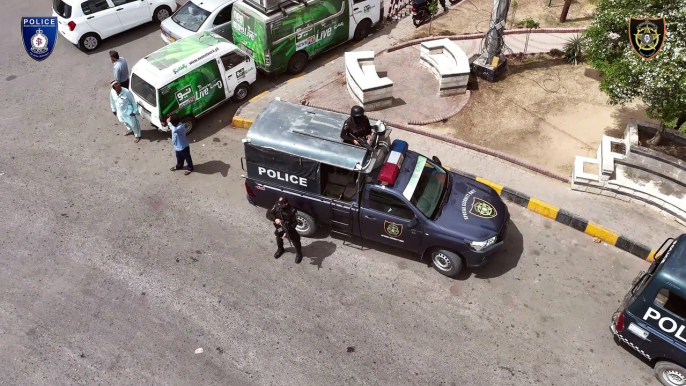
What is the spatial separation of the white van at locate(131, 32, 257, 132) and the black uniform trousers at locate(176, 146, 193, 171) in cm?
117

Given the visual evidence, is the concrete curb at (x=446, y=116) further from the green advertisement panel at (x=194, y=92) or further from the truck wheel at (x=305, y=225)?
the green advertisement panel at (x=194, y=92)

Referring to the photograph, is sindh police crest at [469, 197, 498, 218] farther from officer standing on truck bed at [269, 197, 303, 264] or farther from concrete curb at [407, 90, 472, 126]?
concrete curb at [407, 90, 472, 126]

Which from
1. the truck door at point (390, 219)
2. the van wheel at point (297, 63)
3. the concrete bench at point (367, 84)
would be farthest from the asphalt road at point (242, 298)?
the van wheel at point (297, 63)

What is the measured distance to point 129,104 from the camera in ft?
39.2

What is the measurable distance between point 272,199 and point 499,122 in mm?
6103

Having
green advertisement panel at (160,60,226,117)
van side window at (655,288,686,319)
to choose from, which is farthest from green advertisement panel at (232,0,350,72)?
van side window at (655,288,686,319)

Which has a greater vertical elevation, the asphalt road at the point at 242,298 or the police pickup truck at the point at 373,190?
the police pickup truck at the point at 373,190

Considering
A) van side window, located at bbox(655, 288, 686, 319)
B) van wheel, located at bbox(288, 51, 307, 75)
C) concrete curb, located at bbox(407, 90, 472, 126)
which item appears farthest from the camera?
van wheel, located at bbox(288, 51, 307, 75)

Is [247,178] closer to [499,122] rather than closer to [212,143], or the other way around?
[212,143]

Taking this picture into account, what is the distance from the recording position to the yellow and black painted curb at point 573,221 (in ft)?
31.5

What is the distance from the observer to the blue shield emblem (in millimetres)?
15375

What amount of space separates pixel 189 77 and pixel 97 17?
5.74 metres

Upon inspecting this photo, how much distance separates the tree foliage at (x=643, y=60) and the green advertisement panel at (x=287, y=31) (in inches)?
278

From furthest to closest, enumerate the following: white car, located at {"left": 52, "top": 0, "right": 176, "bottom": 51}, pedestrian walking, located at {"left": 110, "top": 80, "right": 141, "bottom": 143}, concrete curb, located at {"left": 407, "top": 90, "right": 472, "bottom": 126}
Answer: white car, located at {"left": 52, "top": 0, "right": 176, "bottom": 51} < concrete curb, located at {"left": 407, "top": 90, "right": 472, "bottom": 126} < pedestrian walking, located at {"left": 110, "top": 80, "right": 141, "bottom": 143}
